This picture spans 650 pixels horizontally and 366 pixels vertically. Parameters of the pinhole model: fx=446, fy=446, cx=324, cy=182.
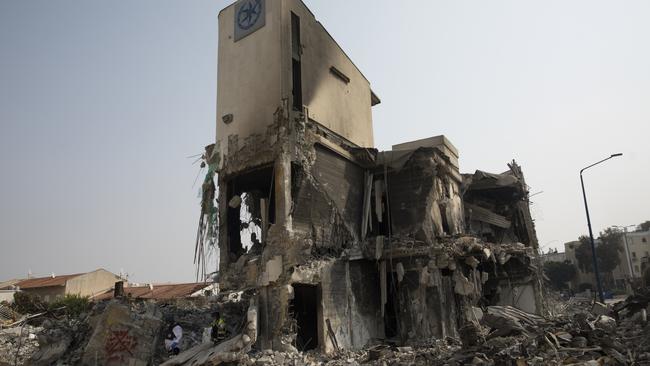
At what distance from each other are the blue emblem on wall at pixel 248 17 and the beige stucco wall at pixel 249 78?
0.18m

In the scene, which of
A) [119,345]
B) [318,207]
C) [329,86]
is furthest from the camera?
[329,86]

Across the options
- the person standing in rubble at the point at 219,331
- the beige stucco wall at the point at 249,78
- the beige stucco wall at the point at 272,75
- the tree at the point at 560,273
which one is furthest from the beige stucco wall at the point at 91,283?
the tree at the point at 560,273

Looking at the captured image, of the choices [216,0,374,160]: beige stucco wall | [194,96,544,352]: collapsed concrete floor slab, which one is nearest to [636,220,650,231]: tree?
[194,96,544,352]: collapsed concrete floor slab

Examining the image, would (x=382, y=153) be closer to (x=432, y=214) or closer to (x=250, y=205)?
(x=432, y=214)

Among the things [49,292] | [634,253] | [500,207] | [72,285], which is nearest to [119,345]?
[500,207]

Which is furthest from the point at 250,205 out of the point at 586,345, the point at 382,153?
the point at 586,345

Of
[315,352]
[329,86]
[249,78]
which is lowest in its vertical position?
[315,352]

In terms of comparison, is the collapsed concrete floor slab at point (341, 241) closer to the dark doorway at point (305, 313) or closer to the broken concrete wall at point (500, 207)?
the dark doorway at point (305, 313)

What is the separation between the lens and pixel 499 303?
1917 centimetres

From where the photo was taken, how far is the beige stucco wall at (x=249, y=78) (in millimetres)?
13523

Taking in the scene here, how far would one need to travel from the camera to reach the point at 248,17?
14.7 metres

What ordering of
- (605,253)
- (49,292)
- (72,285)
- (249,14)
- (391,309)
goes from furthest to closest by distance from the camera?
(605,253) → (49,292) → (72,285) → (391,309) → (249,14)

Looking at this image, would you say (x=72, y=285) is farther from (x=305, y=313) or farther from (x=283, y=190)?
(x=283, y=190)

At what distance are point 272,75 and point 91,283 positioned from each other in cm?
3330
